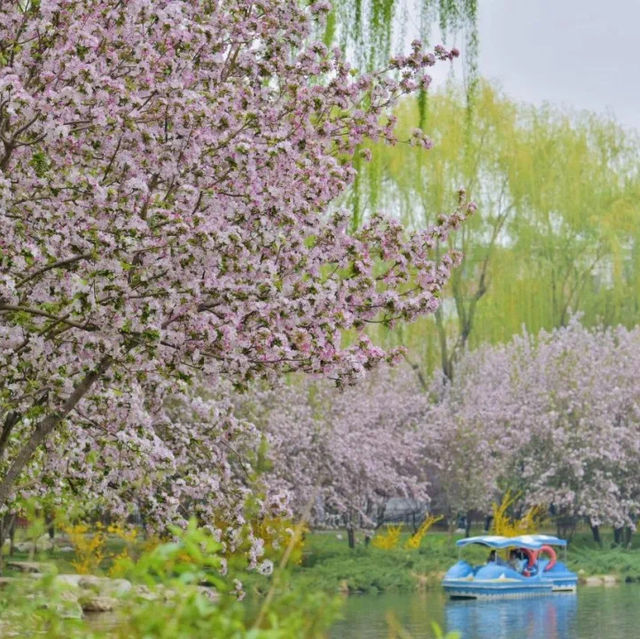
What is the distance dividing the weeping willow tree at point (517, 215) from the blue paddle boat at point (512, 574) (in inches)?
372

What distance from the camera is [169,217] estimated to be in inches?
347

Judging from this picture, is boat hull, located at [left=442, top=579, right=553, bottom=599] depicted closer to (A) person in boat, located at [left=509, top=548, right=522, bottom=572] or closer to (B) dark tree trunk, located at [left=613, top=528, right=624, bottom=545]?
(A) person in boat, located at [left=509, top=548, right=522, bottom=572]

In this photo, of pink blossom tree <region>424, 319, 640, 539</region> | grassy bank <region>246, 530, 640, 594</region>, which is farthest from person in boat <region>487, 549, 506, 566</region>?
pink blossom tree <region>424, 319, 640, 539</region>

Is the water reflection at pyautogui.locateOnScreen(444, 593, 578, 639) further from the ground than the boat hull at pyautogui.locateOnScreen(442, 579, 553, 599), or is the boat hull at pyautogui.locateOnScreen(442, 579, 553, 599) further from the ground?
the boat hull at pyautogui.locateOnScreen(442, 579, 553, 599)

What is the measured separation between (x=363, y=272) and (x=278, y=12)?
2.49m

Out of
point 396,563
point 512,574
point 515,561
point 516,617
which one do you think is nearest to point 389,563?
point 396,563

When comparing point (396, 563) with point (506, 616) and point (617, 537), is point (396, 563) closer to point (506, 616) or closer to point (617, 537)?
point (506, 616)

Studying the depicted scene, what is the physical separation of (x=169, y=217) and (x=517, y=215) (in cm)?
3334

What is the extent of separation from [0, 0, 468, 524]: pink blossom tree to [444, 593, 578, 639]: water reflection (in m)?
12.1

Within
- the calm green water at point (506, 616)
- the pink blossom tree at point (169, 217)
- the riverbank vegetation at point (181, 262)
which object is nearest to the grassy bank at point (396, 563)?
the calm green water at point (506, 616)

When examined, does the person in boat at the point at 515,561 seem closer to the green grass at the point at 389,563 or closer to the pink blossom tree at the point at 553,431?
the green grass at the point at 389,563

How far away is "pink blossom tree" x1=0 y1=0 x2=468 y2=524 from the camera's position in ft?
29.6

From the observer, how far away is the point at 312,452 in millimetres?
32219

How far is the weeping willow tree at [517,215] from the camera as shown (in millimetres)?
40219
